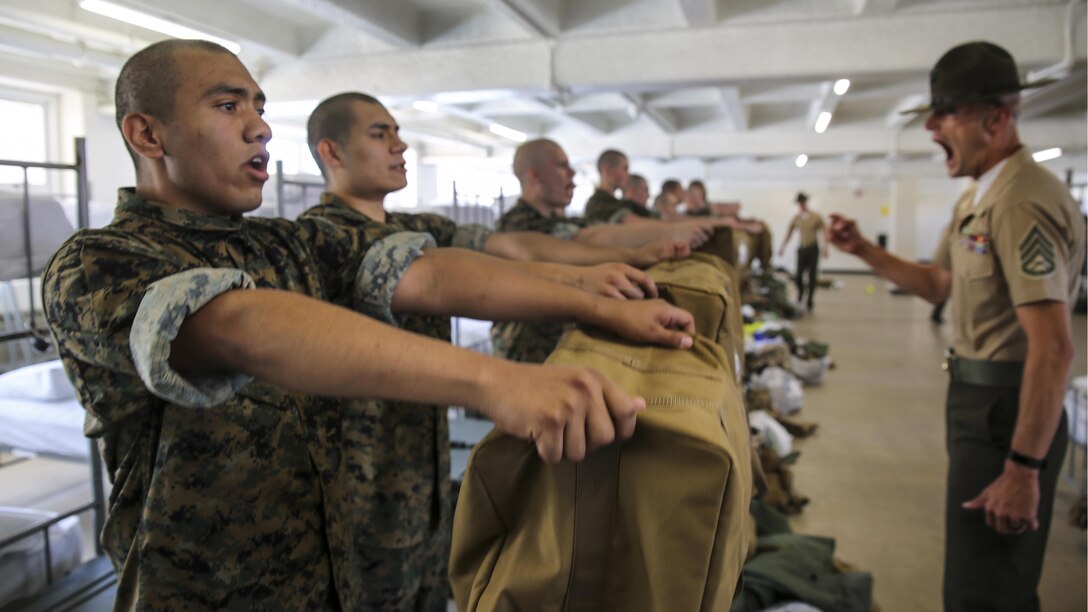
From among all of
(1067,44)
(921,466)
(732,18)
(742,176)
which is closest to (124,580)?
(921,466)

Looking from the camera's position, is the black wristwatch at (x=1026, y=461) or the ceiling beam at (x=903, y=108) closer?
the black wristwatch at (x=1026, y=461)

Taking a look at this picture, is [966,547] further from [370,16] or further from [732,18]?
[370,16]

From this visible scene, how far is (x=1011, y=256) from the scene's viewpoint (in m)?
1.74

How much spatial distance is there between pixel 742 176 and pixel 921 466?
1532 centimetres

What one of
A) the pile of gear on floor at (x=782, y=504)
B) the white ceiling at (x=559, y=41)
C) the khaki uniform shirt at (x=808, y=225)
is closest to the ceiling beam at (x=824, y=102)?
the white ceiling at (x=559, y=41)

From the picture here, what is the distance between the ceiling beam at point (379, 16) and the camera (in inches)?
171

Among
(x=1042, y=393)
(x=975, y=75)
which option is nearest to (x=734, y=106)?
(x=975, y=75)

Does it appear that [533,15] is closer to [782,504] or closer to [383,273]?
[782,504]

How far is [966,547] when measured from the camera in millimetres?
1914

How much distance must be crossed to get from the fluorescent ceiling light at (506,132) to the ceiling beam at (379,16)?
423 centimetres

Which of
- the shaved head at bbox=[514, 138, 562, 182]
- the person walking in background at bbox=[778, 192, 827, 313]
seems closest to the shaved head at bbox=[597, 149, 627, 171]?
the shaved head at bbox=[514, 138, 562, 182]

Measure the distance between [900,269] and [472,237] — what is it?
1.51m

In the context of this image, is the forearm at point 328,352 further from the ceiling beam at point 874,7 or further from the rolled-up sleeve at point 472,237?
the ceiling beam at point 874,7

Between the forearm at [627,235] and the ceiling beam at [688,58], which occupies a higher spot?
the ceiling beam at [688,58]
